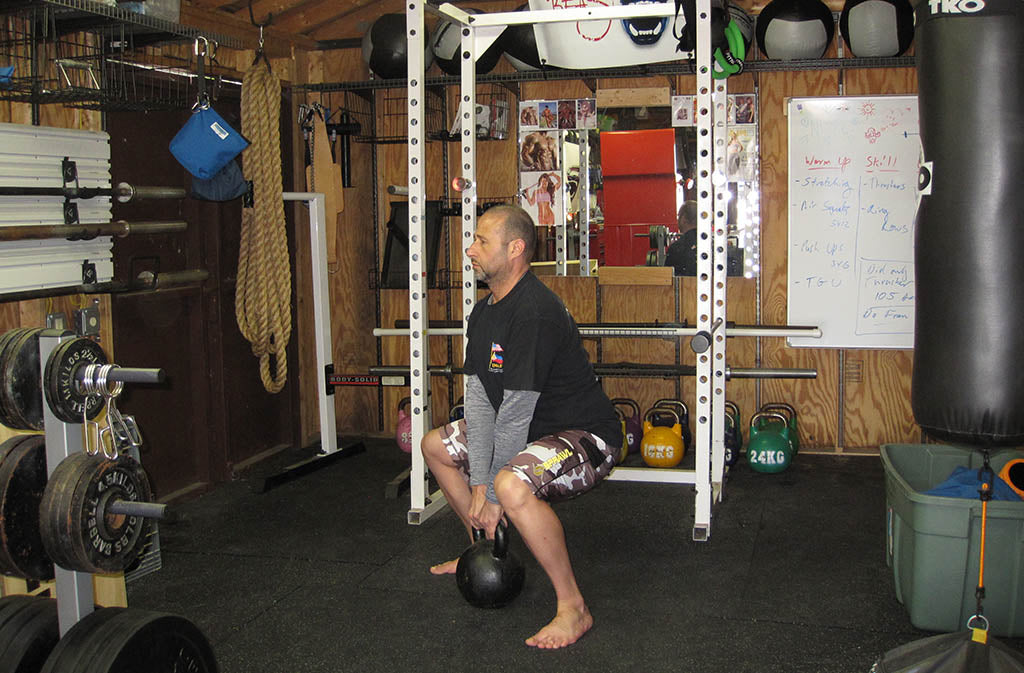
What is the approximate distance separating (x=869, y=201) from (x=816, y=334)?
0.74 meters

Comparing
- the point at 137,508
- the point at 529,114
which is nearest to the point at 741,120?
the point at 529,114

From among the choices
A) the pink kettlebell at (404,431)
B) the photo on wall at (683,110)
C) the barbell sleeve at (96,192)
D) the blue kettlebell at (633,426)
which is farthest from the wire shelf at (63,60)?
the blue kettlebell at (633,426)

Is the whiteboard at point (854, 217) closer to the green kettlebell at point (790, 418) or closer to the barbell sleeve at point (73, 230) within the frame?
the green kettlebell at point (790, 418)

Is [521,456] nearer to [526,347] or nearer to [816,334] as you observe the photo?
[526,347]

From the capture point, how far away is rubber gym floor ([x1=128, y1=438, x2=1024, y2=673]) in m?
2.91

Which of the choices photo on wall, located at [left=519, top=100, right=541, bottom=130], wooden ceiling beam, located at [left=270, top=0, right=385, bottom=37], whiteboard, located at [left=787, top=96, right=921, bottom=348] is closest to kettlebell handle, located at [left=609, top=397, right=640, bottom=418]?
whiteboard, located at [left=787, top=96, right=921, bottom=348]

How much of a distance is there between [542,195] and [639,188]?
0.56 metres

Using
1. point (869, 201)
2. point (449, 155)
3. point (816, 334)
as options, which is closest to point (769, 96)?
point (869, 201)

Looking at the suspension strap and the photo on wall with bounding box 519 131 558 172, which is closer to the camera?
the suspension strap

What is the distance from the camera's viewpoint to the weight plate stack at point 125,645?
199 centimetres

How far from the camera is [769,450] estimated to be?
15.7 ft

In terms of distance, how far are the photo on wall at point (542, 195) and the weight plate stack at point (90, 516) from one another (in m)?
3.59

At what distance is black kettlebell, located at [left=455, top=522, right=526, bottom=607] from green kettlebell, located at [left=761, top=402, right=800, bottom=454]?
2280 mm

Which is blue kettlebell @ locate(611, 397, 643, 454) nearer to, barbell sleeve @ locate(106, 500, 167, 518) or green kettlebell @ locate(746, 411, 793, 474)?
green kettlebell @ locate(746, 411, 793, 474)
